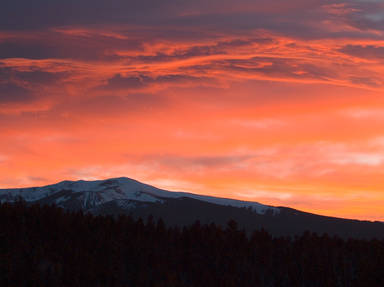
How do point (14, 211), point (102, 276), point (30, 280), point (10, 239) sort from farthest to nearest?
point (14, 211), point (10, 239), point (102, 276), point (30, 280)

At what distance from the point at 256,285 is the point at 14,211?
292ft

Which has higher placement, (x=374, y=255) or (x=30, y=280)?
(x=374, y=255)

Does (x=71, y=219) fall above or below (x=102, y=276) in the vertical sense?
above

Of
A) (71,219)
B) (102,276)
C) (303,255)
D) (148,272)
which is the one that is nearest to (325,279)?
(303,255)

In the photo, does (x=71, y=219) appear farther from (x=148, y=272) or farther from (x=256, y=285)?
(x=256, y=285)

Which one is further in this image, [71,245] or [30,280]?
[71,245]

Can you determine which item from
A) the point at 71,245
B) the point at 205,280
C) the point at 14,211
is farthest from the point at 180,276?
the point at 14,211

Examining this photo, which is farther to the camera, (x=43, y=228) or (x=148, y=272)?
(x=43, y=228)

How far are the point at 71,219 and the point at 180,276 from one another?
46920 millimetres

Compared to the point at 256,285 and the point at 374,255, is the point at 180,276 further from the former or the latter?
the point at 374,255

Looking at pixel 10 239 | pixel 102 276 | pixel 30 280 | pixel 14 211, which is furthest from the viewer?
pixel 14 211

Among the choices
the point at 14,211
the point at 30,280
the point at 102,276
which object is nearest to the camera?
the point at 30,280

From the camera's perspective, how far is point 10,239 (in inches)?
6919

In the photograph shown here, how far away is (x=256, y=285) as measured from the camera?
179 meters
